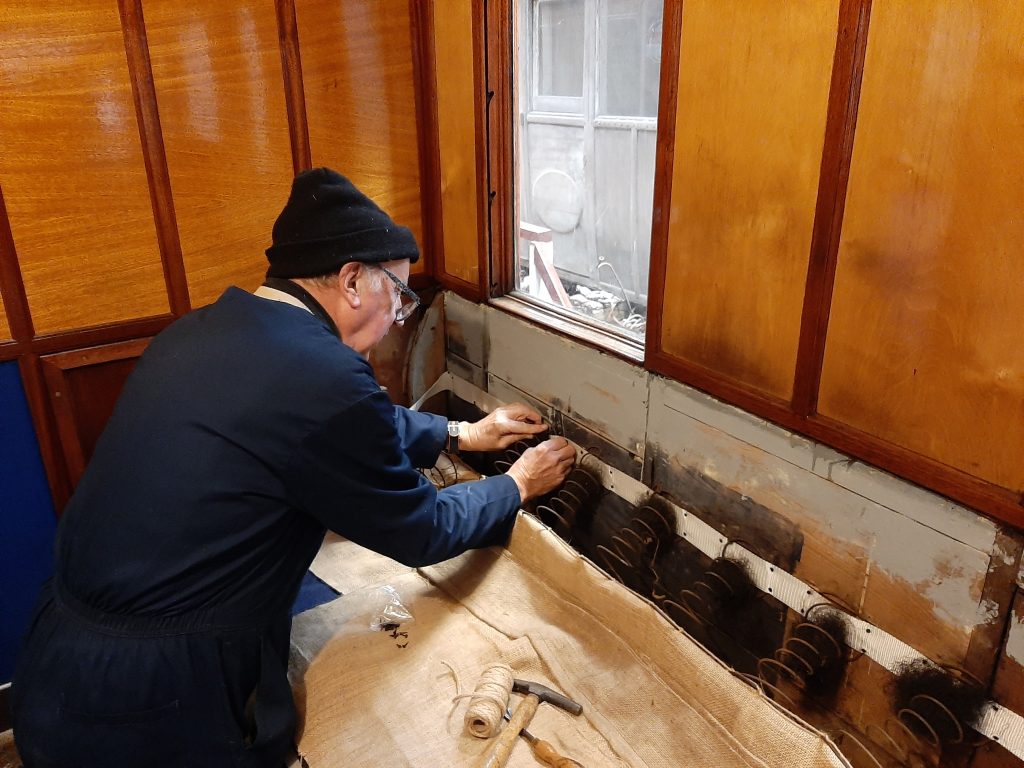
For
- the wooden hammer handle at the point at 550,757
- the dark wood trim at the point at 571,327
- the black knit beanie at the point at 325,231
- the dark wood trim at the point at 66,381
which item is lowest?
the wooden hammer handle at the point at 550,757

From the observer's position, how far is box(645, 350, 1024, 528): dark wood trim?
105 cm

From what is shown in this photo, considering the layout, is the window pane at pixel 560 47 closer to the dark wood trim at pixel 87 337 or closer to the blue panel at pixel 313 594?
the dark wood trim at pixel 87 337

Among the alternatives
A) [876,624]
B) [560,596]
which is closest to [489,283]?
[560,596]

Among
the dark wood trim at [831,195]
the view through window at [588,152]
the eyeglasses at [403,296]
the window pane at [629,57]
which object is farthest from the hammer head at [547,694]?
the window pane at [629,57]

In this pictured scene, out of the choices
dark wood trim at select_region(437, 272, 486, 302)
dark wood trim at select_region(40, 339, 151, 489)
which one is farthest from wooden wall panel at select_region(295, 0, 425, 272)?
dark wood trim at select_region(40, 339, 151, 489)

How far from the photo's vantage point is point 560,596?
63.5 inches

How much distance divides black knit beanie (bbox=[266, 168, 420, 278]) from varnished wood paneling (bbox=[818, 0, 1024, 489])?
858mm

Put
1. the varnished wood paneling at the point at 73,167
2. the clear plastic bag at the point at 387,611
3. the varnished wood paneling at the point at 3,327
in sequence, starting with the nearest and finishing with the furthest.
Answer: the clear plastic bag at the point at 387,611, the varnished wood paneling at the point at 73,167, the varnished wood paneling at the point at 3,327

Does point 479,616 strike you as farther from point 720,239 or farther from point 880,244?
point 880,244

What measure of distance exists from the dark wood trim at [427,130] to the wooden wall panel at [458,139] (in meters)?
0.02

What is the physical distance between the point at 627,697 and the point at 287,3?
6.40 ft

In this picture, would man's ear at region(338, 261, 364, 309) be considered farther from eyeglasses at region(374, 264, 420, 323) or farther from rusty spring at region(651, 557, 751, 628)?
rusty spring at region(651, 557, 751, 628)

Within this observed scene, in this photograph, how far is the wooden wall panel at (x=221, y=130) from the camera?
188cm

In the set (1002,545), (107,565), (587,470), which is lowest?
(587,470)
